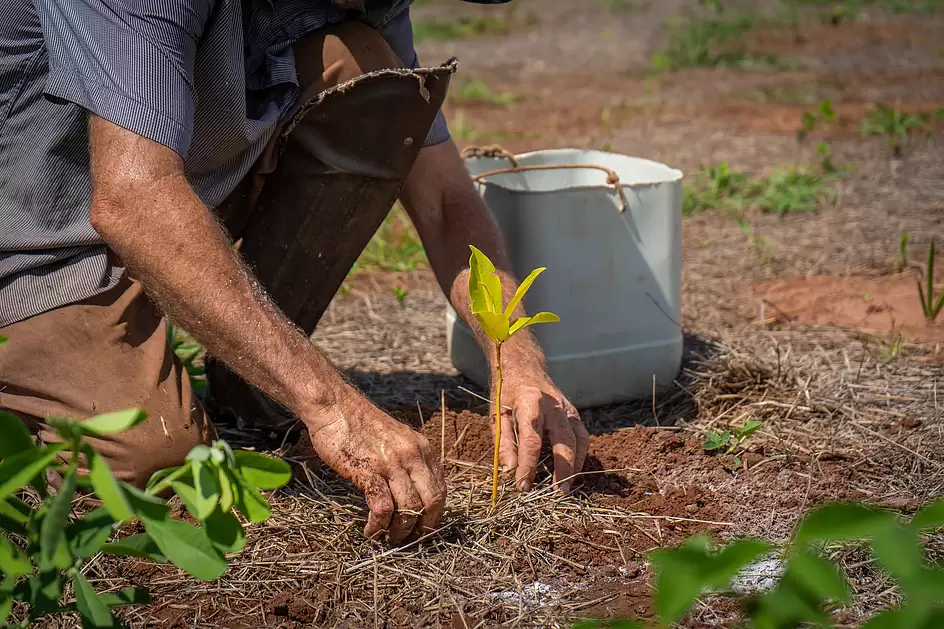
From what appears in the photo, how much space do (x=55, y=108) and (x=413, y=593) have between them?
114cm

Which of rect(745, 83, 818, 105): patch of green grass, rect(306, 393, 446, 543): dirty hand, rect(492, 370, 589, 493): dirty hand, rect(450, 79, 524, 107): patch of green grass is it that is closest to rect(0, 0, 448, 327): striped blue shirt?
rect(306, 393, 446, 543): dirty hand

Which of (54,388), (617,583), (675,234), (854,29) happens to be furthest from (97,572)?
(854,29)

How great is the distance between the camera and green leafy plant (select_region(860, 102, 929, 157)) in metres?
4.56

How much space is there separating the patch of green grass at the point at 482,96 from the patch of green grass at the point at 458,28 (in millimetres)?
2232

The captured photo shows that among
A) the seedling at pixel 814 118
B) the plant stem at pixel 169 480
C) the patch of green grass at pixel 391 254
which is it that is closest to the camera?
the plant stem at pixel 169 480

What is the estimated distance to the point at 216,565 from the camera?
3.17 feet

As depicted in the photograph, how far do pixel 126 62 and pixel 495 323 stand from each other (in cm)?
74

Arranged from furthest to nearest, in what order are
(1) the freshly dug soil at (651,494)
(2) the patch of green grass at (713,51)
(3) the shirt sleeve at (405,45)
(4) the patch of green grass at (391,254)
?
(2) the patch of green grass at (713,51), (4) the patch of green grass at (391,254), (3) the shirt sleeve at (405,45), (1) the freshly dug soil at (651,494)

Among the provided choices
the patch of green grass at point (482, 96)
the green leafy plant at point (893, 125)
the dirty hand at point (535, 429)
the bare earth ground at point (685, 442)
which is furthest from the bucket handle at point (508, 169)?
the patch of green grass at point (482, 96)

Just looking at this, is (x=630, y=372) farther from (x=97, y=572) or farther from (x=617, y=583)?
(x=97, y=572)

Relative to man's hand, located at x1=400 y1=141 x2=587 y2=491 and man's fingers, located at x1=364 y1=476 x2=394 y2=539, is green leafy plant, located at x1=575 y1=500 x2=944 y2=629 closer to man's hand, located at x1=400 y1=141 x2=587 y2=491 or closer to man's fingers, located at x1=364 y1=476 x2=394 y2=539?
man's fingers, located at x1=364 y1=476 x2=394 y2=539

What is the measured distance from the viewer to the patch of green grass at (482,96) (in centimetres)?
630

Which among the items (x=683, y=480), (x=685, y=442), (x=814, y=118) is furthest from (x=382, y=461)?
(x=814, y=118)

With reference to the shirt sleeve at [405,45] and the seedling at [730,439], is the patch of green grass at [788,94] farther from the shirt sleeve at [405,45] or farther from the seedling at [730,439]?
the seedling at [730,439]
